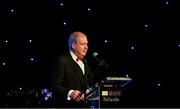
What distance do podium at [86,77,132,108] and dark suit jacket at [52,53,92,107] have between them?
0.74 feet

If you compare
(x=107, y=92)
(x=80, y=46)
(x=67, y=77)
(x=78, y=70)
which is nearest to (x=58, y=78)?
(x=67, y=77)

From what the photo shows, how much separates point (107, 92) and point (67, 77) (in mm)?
482

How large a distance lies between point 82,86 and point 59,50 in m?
2.55

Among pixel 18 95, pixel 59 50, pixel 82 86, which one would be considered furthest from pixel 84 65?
pixel 59 50

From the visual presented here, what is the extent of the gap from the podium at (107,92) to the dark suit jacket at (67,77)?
0.74ft

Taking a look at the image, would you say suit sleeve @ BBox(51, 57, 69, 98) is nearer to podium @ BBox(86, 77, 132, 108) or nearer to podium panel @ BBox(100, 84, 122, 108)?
podium @ BBox(86, 77, 132, 108)

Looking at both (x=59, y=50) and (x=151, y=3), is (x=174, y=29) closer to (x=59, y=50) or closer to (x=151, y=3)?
(x=151, y=3)

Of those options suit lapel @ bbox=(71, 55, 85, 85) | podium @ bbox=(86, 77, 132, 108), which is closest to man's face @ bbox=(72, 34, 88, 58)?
suit lapel @ bbox=(71, 55, 85, 85)

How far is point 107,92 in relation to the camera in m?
3.83

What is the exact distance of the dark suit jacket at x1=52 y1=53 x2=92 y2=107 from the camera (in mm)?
4059

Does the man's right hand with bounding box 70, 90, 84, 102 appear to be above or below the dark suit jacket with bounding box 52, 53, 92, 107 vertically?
below

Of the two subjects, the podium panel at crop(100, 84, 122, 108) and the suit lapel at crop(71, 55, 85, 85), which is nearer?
the podium panel at crop(100, 84, 122, 108)

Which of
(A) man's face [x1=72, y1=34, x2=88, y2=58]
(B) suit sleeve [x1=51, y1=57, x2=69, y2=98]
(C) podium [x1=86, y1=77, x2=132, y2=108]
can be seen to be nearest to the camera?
(C) podium [x1=86, y1=77, x2=132, y2=108]

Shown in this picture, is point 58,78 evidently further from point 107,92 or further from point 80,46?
point 107,92
